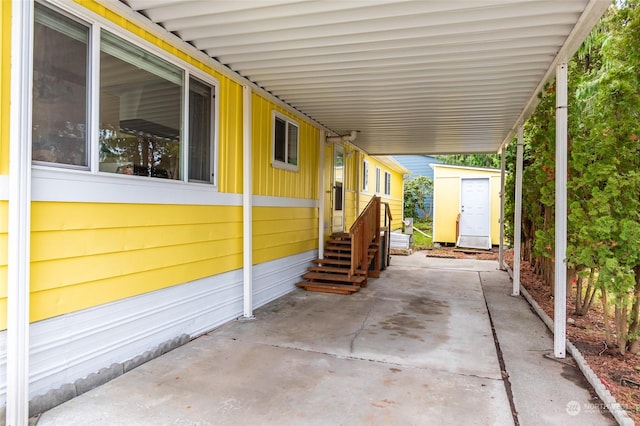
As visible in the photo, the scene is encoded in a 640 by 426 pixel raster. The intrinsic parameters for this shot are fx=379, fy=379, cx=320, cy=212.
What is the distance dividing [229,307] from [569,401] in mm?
3401

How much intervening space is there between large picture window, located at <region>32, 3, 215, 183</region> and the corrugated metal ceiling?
1.37 ft

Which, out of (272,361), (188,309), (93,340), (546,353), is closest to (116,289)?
(93,340)

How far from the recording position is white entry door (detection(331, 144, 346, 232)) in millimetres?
8383

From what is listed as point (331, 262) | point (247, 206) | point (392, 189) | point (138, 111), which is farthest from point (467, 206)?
point (138, 111)

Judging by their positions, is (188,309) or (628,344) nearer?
(628,344)

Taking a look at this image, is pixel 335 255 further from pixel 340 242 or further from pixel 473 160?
pixel 473 160

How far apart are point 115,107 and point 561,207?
3.95m

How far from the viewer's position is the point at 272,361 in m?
3.38

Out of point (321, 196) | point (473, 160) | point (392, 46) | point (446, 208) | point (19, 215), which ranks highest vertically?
point (473, 160)

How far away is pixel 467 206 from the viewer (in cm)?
1291

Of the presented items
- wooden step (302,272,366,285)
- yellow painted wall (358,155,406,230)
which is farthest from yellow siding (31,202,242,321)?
yellow painted wall (358,155,406,230)

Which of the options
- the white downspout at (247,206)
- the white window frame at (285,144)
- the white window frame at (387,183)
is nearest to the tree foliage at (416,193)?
the white window frame at (387,183)

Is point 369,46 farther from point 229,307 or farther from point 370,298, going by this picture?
point 370,298

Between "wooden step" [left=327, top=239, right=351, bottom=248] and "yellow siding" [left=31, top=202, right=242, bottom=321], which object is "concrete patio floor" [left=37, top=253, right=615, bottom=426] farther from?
"wooden step" [left=327, top=239, right=351, bottom=248]
